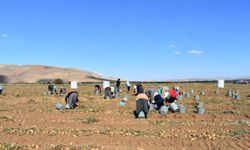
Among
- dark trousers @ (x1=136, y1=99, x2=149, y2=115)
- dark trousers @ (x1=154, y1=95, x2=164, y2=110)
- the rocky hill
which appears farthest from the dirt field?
the rocky hill

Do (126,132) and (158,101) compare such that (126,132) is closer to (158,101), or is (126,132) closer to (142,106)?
(142,106)

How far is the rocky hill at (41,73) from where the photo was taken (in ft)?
557

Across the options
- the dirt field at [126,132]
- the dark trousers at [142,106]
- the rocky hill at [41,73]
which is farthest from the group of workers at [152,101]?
the rocky hill at [41,73]

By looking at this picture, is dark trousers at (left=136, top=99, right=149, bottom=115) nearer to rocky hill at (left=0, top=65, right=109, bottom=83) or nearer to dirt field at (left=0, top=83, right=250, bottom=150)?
dirt field at (left=0, top=83, right=250, bottom=150)

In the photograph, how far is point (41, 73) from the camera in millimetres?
180375

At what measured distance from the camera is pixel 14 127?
52.2 ft

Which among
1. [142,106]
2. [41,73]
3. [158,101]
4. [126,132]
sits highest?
[41,73]

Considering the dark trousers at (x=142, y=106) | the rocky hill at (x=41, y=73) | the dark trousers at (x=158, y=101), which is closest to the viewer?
the dark trousers at (x=142, y=106)

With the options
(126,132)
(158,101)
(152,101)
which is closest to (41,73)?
(152,101)

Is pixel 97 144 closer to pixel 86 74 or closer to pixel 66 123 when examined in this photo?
pixel 66 123

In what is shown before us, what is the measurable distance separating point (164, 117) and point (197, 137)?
6.04 metres

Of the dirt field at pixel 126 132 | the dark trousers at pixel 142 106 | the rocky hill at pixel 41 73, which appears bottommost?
the dirt field at pixel 126 132

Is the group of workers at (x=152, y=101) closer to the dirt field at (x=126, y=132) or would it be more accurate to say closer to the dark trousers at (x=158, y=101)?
the dark trousers at (x=158, y=101)

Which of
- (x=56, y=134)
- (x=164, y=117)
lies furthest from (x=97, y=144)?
(x=164, y=117)
